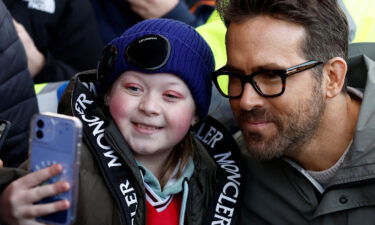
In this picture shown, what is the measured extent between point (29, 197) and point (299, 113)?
1.14 meters

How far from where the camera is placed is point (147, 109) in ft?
8.09

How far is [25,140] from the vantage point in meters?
2.95

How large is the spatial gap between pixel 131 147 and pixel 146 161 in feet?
0.44

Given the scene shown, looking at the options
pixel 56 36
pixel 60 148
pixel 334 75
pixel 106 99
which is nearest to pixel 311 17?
pixel 334 75

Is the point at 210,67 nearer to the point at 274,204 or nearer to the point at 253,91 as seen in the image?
the point at 253,91

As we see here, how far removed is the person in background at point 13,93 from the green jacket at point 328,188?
0.96 m

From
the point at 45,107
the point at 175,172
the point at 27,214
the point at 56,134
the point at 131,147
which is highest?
the point at 56,134

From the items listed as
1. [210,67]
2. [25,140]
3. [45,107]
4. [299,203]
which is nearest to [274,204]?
[299,203]

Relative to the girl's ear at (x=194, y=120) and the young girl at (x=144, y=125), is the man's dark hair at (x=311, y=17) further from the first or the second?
the girl's ear at (x=194, y=120)

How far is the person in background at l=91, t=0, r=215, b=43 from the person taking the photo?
14.8 feet

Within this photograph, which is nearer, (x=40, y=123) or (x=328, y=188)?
(x=40, y=123)

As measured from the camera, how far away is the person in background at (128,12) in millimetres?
4512

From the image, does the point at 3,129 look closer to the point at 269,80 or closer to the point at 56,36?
the point at 269,80

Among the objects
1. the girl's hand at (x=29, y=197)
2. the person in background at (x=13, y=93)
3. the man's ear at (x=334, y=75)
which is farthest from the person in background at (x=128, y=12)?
the girl's hand at (x=29, y=197)
